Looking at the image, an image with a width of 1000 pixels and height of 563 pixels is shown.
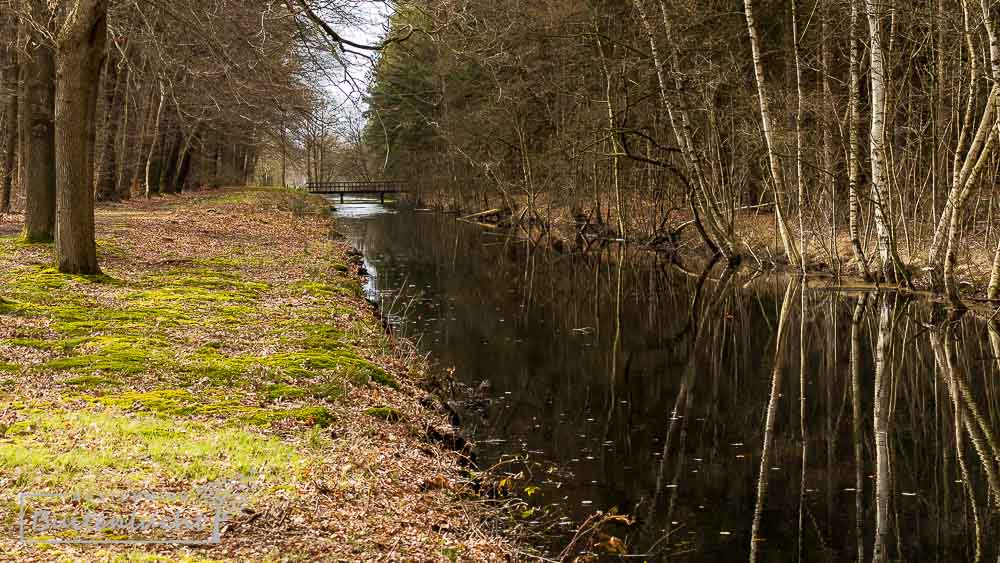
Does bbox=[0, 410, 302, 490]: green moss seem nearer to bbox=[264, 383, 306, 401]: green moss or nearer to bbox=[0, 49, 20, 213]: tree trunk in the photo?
bbox=[264, 383, 306, 401]: green moss

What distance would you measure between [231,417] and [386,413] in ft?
4.95

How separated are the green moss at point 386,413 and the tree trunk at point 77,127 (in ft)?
22.9

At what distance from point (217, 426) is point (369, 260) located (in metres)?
20.8

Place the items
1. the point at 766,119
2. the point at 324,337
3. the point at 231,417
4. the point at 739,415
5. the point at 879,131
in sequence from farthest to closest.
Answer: the point at 766,119 < the point at 879,131 < the point at 324,337 < the point at 739,415 < the point at 231,417

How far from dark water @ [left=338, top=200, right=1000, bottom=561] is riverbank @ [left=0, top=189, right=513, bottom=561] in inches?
44.6

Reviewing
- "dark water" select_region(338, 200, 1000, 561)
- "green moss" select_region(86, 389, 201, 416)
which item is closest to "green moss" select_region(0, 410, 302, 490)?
"green moss" select_region(86, 389, 201, 416)

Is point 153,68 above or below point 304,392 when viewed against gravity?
above

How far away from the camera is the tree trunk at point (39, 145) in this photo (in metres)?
15.7

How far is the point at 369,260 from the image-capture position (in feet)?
90.1

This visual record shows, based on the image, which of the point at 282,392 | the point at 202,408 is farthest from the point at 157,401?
the point at 282,392

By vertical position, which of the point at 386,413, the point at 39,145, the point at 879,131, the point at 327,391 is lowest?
the point at 386,413

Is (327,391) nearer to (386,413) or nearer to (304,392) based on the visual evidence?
(304,392)

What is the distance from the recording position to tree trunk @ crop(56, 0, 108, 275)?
12.3m

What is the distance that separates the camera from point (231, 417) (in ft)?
23.3
